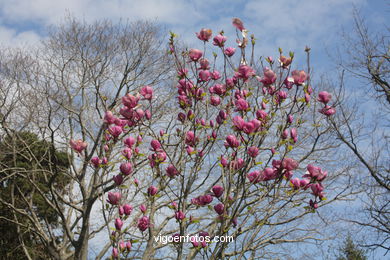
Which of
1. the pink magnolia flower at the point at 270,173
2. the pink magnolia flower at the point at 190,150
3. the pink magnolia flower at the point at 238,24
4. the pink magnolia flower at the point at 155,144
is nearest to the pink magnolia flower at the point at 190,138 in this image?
the pink magnolia flower at the point at 190,150

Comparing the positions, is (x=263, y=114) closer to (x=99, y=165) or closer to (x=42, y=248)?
(x=99, y=165)

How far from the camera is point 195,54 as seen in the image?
224 centimetres

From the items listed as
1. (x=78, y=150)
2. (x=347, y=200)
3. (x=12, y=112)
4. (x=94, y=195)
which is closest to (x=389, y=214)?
(x=347, y=200)

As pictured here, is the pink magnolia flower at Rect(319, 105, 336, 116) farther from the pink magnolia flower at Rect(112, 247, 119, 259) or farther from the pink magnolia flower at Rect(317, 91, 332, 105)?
the pink magnolia flower at Rect(112, 247, 119, 259)

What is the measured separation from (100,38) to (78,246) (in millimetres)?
4327

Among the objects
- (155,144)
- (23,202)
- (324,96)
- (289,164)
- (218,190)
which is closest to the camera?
(289,164)

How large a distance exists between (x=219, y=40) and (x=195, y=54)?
24cm

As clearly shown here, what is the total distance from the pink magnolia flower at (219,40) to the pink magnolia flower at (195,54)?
7.5 inches

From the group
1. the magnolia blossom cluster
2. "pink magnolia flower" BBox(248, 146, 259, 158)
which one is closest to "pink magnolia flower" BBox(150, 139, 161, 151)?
the magnolia blossom cluster

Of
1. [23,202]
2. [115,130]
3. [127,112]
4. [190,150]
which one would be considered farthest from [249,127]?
[23,202]

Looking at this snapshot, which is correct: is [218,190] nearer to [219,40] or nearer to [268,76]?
[268,76]

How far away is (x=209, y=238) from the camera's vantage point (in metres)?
2.08

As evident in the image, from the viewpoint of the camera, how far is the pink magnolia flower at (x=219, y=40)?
2373 mm

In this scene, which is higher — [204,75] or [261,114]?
[204,75]
